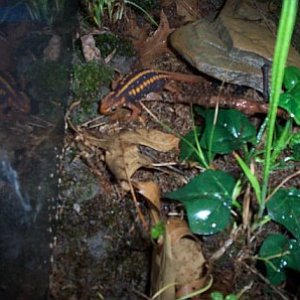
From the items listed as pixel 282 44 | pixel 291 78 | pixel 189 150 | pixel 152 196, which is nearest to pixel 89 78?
pixel 189 150

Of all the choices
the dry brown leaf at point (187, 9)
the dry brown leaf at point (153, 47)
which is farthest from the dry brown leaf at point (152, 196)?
the dry brown leaf at point (187, 9)

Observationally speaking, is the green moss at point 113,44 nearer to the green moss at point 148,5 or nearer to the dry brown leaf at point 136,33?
the dry brown leaf at point 136,33

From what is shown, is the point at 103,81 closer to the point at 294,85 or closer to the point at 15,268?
the point at 294,85

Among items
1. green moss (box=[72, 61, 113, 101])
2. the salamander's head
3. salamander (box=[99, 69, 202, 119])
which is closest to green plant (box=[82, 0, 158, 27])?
green moss (box=[72, 61, 113, 101])

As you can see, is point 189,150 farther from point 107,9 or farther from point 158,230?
point 107,9

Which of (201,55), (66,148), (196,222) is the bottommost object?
(66,148)

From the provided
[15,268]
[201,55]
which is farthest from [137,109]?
[15,268]
